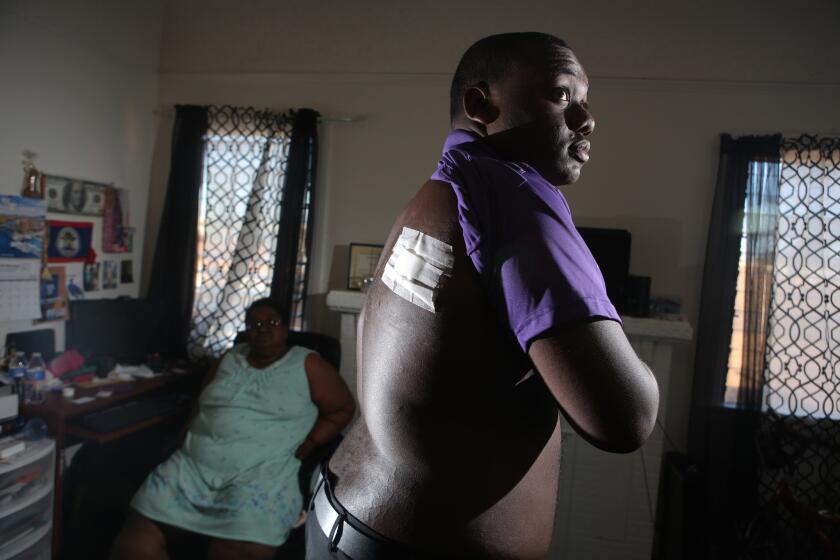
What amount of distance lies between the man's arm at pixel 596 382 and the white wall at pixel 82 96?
2620mm

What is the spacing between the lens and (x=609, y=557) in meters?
2.48

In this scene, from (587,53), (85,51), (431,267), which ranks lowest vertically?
(431,267)

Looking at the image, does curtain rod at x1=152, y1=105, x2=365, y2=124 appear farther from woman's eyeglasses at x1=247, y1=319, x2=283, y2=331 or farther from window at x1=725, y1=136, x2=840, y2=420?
window at x1=725, y1=136, x2=840, y2=420

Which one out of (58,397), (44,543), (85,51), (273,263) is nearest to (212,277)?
(273,263)

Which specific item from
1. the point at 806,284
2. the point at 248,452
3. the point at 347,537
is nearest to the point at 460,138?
the point at 347,537

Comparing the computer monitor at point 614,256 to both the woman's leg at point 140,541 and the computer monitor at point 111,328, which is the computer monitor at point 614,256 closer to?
the woman's leg at point 140,541

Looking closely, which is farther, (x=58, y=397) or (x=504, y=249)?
(x=58, y=397)

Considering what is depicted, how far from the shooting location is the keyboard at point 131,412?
84.6 inches

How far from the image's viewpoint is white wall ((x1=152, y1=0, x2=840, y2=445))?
2.65m

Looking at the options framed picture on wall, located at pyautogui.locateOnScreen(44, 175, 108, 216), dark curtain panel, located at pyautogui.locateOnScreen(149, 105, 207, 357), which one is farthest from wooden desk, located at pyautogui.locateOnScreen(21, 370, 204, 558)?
framed picture on wall, located at pyautogui.locateOnScreen(44, 175, 108, 216)

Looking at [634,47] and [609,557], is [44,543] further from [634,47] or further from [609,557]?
[634,47]

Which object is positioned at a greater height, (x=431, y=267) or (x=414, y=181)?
(x=414, y=181)

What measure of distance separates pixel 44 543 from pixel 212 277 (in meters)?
1.53

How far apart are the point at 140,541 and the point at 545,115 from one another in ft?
6.65
